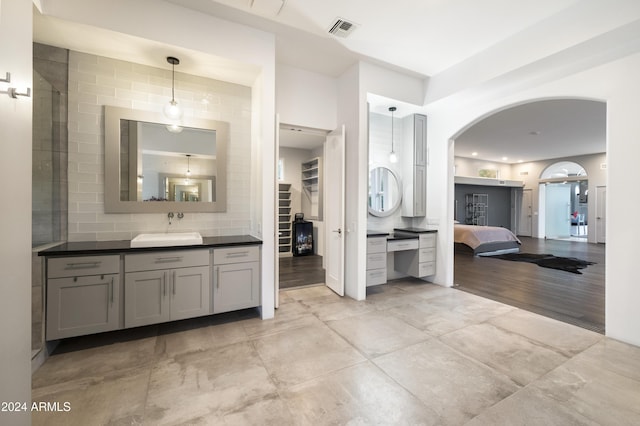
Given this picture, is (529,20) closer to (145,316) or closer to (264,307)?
(264,307)

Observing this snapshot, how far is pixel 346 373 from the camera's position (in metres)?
2.12

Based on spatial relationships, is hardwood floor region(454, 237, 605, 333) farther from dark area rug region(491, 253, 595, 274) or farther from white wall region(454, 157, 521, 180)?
white wall region(454, 157, 521, 180)

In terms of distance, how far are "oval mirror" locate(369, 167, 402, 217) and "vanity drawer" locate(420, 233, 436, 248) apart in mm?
723

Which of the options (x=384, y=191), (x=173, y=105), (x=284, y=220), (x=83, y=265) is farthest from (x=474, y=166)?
(x=83, y=265)

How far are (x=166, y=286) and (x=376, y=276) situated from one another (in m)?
2.77

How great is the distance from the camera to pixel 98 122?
2.87 m

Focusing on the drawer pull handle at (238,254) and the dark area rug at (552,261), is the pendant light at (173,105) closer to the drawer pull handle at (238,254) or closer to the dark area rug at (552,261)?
the drawer pull handle at (238,254)

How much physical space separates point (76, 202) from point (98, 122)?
884 millimetres

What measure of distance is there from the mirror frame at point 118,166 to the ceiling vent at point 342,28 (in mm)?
1721

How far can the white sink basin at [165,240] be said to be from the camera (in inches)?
106

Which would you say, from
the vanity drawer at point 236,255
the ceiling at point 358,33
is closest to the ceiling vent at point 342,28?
the ceiling at point 358,33

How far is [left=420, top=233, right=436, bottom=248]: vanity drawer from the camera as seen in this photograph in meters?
4.43

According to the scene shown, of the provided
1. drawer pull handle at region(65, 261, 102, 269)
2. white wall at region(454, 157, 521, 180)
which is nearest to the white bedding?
white wall at region(454, 157, 521, 180)

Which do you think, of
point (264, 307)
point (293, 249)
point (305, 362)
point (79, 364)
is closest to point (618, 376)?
point (305, 362)
